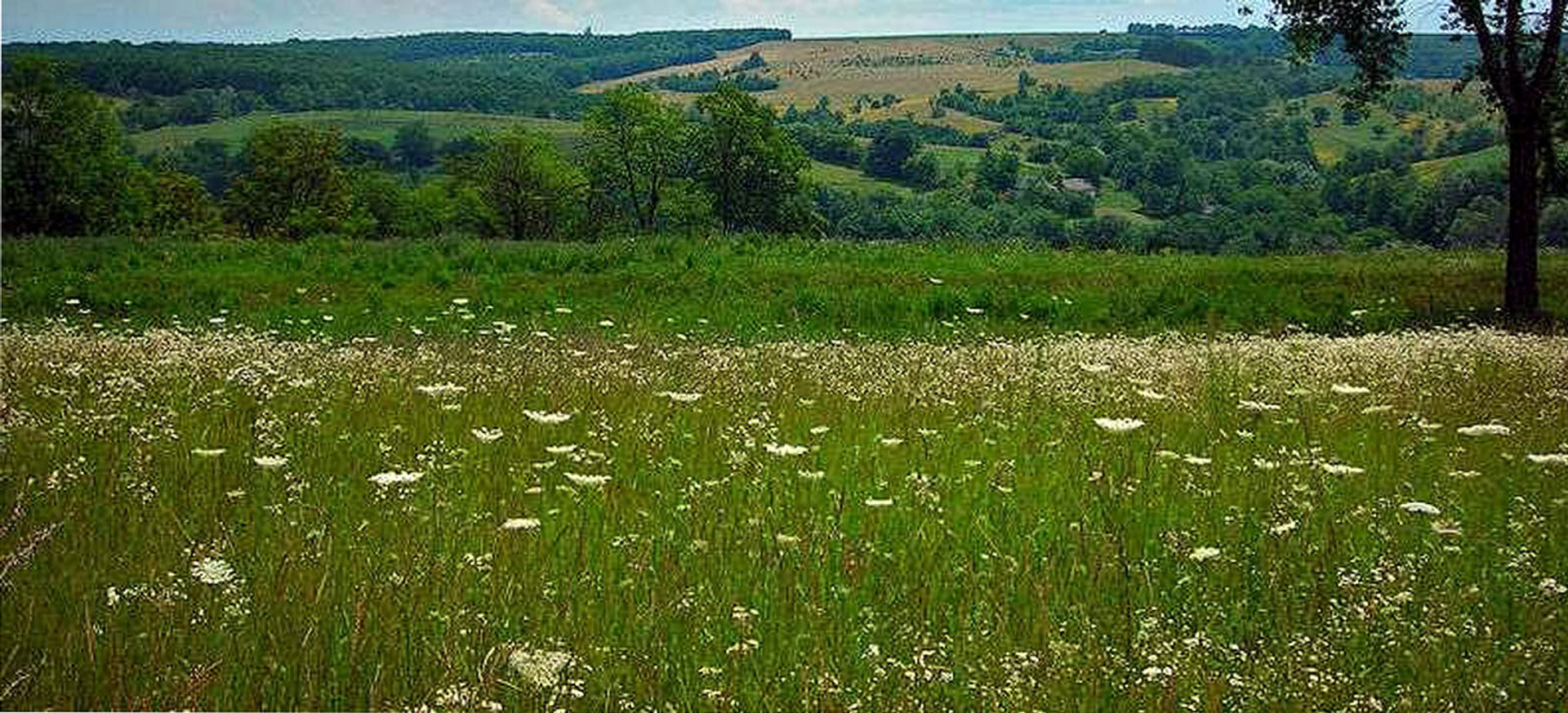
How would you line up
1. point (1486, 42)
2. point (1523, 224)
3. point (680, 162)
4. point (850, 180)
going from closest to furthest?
1. point (1486, 42)
2. point (1523, 224)
3. point (680, 162)
4. point (850, 180)

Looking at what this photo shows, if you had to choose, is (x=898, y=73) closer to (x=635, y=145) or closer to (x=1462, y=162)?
(x=635, y=145)

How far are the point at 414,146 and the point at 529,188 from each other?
43.7 metres

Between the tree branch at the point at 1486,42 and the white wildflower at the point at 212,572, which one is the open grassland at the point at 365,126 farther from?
the white wildflower at the point at 212,572

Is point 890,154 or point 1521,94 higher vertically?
point 1521,94

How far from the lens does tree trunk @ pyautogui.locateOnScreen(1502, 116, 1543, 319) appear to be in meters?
18.4

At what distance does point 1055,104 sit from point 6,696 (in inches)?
6121

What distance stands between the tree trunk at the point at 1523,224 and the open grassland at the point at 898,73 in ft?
357

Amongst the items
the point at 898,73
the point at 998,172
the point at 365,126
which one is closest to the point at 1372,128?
the point at 998,172

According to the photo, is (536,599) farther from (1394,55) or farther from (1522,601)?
(1394,55)

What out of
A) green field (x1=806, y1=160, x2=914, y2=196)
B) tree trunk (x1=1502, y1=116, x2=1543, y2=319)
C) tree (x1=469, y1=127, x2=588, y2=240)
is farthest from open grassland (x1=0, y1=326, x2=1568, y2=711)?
green field (x1=806, y1=160, x2=914, y2=196)

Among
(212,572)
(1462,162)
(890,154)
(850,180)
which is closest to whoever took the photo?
(212,572)

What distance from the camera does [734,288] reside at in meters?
21.6

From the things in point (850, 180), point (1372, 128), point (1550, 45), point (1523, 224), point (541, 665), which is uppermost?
point (1550, 45)

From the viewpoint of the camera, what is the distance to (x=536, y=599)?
454 cm
